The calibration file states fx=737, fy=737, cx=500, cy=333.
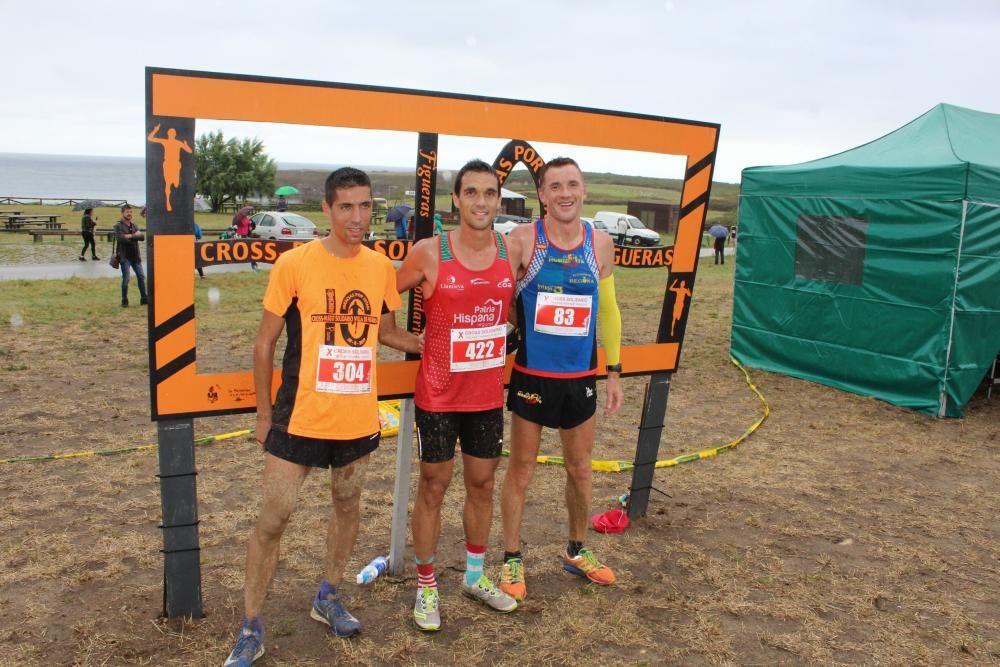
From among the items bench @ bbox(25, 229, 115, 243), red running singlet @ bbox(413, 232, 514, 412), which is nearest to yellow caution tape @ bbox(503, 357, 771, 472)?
red running singlet @ bbox(413, 232, 514, 412)

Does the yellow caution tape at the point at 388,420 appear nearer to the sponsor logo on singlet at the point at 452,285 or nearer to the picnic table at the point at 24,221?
the sponsor logo on singlet at the point at 452,285

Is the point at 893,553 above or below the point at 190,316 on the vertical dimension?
below

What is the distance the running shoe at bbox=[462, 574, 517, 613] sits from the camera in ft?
12.2

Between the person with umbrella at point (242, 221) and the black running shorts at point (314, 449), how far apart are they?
127 cm

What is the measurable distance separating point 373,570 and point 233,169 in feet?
12.7

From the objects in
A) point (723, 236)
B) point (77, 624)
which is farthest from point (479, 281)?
point (723, 236)

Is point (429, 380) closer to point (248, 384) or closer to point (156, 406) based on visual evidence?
point (248, 384)

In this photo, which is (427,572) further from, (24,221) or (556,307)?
(24,221)

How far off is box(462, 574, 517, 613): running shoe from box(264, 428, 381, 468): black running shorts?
1061 millimetres

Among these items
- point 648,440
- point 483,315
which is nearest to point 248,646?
point 483,315

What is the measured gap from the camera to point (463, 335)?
3.40 metres

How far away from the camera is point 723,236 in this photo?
25.9 metres

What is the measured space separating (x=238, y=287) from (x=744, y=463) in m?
11.9

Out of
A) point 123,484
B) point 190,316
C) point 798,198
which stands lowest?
point 123,484
